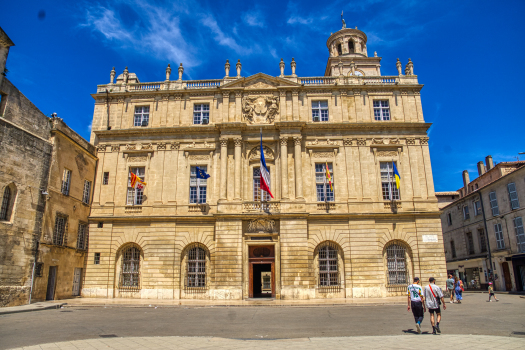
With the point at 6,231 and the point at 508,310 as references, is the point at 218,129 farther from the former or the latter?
the point at 508,310

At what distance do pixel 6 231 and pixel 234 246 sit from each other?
12.9 meters

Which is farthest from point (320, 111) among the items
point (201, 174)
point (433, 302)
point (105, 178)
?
point (433, 302)

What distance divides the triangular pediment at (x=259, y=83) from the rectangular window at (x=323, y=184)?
22.3 ft

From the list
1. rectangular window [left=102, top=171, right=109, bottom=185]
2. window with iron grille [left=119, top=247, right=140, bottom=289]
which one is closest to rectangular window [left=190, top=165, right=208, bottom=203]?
window with iron grille [left=119, top=247, right=140, bottom=289]

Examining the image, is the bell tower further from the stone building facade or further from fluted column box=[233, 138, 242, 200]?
fluted column box=[233, 138, 242, 200]

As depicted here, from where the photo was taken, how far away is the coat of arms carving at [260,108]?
27.5 metres

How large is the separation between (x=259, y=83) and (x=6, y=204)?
59.9 feet

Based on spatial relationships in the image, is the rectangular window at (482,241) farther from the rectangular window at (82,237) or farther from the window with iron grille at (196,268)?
the rectangular window at (82,237)

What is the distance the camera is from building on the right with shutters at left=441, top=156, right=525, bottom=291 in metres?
29.9

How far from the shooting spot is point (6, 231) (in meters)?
19.0

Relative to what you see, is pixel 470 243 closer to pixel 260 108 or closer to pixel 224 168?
pixel 260 108

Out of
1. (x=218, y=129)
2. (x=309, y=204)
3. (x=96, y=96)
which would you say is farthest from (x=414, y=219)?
(x=96, y=96)

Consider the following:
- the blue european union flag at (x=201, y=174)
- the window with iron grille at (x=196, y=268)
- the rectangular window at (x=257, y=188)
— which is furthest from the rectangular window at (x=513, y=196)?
the window with iron grille at (x=196, y=268)

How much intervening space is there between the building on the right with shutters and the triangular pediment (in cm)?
2032
